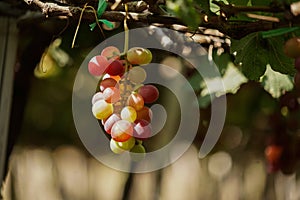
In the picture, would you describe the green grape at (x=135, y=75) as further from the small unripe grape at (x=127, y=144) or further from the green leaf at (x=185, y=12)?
the green leaf at (x=185, y=12)

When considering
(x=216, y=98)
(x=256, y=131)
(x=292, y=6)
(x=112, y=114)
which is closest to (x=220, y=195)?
(x=256, y=131)

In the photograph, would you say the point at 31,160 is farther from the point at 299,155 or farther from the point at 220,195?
the point at 299,155

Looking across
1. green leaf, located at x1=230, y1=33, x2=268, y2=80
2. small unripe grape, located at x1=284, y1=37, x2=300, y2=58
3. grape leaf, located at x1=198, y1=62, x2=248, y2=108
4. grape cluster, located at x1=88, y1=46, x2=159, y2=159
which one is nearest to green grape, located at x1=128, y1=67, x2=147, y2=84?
Answer: grape cluster, located at x1=88, y1=46, x2=159, y2=159

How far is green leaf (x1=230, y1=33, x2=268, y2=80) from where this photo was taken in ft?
2.11

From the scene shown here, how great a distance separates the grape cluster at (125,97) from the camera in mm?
684

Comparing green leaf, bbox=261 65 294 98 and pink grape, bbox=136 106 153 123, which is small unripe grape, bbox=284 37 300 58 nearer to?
pink grape, bbox=136 106 153 123

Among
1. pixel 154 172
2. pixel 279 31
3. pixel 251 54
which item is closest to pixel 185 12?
pixel 279 31

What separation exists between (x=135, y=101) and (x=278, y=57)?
16 cm

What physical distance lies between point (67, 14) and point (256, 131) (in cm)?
175

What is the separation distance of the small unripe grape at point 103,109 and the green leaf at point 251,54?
0.15m

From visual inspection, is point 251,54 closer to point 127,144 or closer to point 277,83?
point 127,144

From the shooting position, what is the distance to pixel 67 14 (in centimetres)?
74

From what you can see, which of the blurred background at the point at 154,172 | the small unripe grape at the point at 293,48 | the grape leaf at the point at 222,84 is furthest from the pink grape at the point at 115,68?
the blurred background at the point at 154,172

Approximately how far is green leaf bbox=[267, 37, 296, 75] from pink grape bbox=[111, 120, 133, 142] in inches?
6.7
